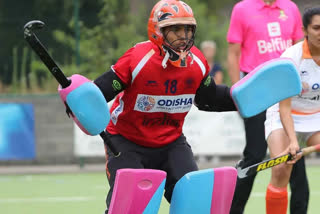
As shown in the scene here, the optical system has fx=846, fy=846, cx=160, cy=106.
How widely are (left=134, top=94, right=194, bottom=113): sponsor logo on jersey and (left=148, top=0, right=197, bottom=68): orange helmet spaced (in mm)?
226

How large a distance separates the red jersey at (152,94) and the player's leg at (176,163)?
0.20 feet

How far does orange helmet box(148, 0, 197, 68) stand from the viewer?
5.06 meters

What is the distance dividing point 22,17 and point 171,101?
697 centimetres

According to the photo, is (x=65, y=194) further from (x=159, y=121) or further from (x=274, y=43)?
(x=159, y=121)

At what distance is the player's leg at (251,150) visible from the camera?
683 cm

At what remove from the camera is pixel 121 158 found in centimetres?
529

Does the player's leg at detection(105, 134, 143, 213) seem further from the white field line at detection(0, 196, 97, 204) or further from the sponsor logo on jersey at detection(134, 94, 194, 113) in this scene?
the white field line at detection(0, 196, 97, 204)

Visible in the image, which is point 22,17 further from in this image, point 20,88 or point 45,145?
point 45,145

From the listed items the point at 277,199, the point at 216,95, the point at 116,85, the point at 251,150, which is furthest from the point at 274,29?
the point at 116,85

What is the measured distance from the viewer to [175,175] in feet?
17.6

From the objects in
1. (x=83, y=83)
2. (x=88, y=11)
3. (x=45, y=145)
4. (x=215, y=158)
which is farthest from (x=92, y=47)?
(x=83, y=83)

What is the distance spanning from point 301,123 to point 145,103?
1528mm

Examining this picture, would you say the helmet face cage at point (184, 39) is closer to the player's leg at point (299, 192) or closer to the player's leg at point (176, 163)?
the player's leg at point (176, 163)

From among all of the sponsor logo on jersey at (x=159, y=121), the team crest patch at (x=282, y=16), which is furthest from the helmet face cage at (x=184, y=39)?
the team crest patch at (x=282, y=16)
